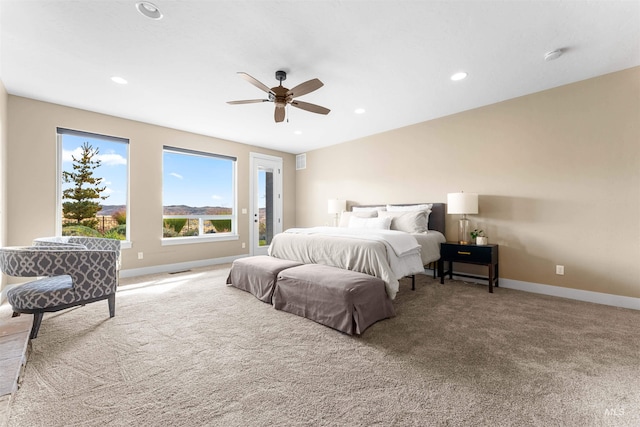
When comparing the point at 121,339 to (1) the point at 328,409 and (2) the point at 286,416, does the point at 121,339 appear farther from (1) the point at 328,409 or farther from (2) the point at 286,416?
(1) the point at 328,409

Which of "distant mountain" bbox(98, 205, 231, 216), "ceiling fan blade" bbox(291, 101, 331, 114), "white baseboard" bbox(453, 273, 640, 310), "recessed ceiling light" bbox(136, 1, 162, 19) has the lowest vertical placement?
"white baseboard" bbox(453, 273, 640, 310)

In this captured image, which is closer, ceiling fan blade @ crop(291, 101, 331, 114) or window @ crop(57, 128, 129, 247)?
ceiling fan blade @ crop(291, 101, 331, 114)

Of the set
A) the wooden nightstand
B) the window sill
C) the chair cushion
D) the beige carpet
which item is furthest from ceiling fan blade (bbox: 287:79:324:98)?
the window sill

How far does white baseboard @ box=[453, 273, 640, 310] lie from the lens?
2.94 meters

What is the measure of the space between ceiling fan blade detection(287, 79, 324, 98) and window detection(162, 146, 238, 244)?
338 centimetres

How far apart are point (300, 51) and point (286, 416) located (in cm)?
294

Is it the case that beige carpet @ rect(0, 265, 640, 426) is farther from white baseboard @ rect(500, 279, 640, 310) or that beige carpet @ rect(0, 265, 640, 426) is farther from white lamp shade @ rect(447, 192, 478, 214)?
white lamp shade @ rect(447, 192, 478, 214)

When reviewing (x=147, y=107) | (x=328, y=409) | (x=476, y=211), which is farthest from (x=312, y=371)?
(x=147, y=107)

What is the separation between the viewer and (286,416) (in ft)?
4.53

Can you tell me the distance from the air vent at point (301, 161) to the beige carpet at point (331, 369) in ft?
15.3

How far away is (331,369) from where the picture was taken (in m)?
1.80

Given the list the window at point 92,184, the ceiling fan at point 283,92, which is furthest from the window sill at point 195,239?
the ceiling fan at point 283,92

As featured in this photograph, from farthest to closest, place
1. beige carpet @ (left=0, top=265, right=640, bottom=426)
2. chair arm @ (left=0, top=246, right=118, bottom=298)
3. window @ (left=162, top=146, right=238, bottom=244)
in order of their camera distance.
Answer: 1. window @ (left=162, top=146, right=238, bottom=244)
2. chair arm @ (left=0, top=246, right=118, bottom=298)
3. beige carpet @ (left=0, top=265, right=640, bottom=426)

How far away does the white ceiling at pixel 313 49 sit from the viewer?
2076 mm
